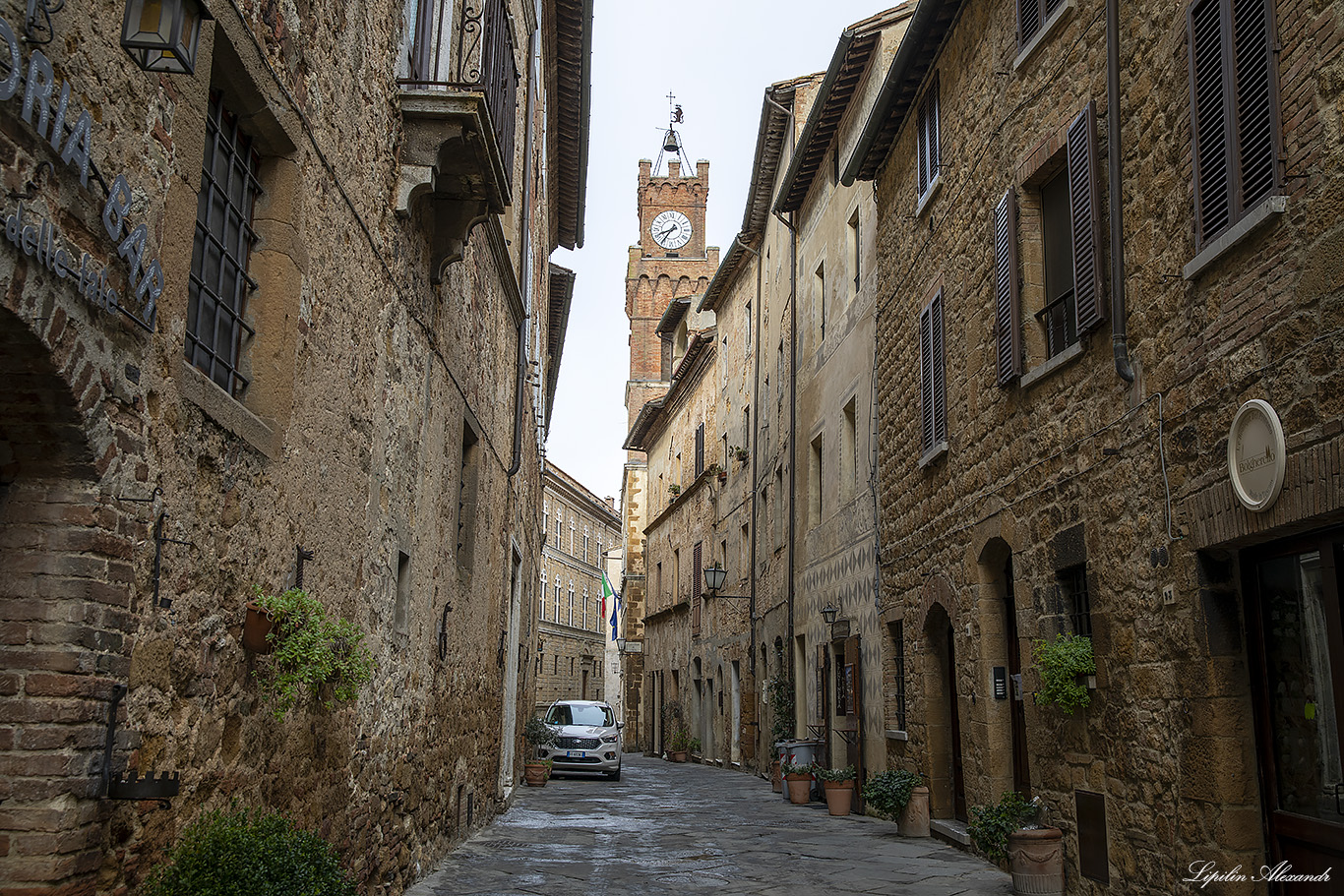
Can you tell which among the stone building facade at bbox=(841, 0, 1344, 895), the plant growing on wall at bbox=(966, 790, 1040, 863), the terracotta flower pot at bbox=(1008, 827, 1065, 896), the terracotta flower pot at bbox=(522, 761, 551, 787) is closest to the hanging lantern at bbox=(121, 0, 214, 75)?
the stone building facade at bbox=(841, 0, 1344, 895)

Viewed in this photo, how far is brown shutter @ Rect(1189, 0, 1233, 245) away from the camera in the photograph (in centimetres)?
580

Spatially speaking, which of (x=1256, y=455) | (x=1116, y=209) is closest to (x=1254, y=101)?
(x=1116, y=209)

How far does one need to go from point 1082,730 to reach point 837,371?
9.27 meters

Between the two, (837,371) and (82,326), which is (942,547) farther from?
(82,326)

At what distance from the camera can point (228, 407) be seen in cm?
431

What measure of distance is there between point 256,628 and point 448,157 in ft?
12.2

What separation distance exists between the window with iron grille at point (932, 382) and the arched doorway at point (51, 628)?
8.51 m

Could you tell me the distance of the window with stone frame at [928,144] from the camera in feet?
37.2

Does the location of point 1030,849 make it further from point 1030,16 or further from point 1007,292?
point 1030,16

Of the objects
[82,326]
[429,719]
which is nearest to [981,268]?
[429,719]

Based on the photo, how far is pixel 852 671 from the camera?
1446cm

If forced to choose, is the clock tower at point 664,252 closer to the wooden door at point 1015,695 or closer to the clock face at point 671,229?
the clock face at point 671,229

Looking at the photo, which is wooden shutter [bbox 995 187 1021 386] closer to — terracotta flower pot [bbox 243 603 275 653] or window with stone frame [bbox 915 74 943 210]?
window with stone frame [bbox 915 74 943 210]

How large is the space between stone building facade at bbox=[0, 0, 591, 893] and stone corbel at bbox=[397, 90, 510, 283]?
22 mm
